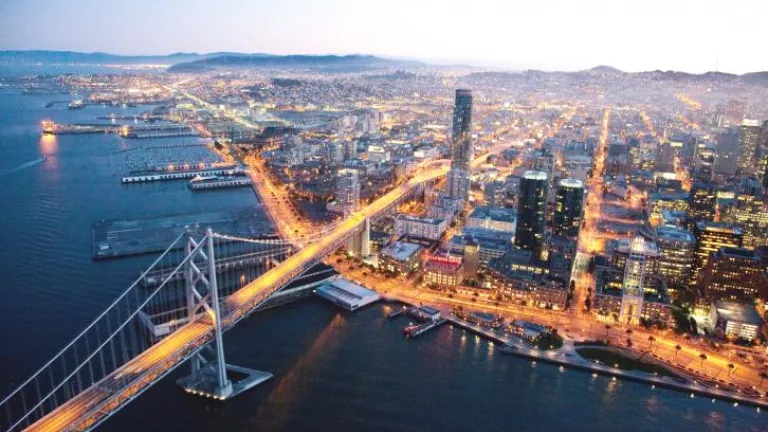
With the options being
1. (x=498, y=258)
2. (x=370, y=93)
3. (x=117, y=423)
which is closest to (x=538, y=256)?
(x=498, y=258)

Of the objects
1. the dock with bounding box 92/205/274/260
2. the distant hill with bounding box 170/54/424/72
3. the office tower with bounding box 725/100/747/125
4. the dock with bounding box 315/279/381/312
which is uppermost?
the distant hill with bounding box 170/54/424/72

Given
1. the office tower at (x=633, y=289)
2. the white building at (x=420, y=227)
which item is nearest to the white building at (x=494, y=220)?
the white building at (x=420, y=227)

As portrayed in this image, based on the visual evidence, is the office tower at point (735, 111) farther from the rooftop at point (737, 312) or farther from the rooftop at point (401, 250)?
the rooftop at point (401, 250)

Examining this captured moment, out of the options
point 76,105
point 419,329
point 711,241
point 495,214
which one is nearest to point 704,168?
point 711,241

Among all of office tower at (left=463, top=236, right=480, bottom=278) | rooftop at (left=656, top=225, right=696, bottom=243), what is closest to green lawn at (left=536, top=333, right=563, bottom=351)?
office tower at (left=463, top=236, right=480, bottom=278)

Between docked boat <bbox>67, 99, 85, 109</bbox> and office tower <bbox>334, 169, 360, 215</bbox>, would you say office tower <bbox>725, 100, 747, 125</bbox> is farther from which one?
docked boat <bbox>67, 99, 85, 109</bbox>

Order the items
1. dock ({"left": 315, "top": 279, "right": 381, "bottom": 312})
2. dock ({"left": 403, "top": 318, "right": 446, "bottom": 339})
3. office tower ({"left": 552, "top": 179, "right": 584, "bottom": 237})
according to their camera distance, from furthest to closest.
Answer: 1. office tower ({"left": 552, "top": 179, "right": 584, "bottom": 237})
2. dock ({"left": 315, "top": 279, "right": 381, "bottom": 312})
3. dock ({"left": 403, "top": 318, "right": 446, "bottom": 339})

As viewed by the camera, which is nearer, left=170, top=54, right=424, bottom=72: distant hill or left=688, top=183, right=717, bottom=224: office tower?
left=688, top=183, right=717, bottom=224: office tower
